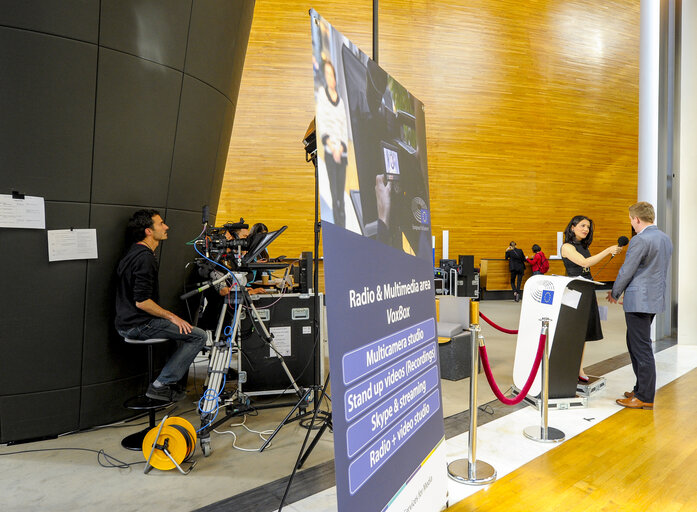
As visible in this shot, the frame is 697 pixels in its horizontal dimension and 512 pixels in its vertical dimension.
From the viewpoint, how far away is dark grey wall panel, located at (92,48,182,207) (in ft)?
10.5

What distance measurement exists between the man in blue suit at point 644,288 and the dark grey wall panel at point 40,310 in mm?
3989

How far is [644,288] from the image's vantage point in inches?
140

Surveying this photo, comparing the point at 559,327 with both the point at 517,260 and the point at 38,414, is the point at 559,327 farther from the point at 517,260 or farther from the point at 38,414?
the point at 517,260

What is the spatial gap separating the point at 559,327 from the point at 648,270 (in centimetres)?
81

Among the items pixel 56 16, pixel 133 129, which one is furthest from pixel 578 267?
pixel 56 16

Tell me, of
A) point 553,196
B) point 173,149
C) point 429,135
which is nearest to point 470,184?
point 429,135

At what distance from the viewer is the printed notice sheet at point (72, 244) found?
3104mm

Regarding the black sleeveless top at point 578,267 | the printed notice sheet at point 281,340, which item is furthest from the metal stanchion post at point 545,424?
the printed notice sheet at point 281,340

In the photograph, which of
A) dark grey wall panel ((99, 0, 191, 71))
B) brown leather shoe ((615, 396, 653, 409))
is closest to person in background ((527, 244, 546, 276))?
brown leather shoe ((615, 396, 653, 409))

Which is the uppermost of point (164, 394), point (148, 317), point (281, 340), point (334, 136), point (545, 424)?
point (334, 136)

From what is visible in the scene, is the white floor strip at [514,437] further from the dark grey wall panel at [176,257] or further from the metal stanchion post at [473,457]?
the dark grey wall panel at [176,257]

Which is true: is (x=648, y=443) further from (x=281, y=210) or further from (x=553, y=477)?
(x=281, y=210)

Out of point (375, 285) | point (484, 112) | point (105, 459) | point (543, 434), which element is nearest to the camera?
point (375, 285)

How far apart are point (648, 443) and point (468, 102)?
35.4 ft
